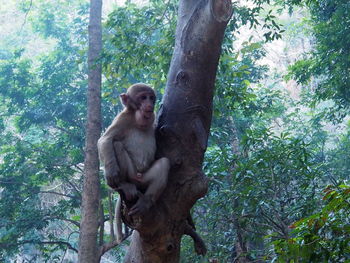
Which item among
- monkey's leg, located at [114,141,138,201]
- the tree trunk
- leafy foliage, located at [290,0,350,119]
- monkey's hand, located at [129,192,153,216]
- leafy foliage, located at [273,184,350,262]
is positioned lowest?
leafy foliage, located at [273,184,350,262]

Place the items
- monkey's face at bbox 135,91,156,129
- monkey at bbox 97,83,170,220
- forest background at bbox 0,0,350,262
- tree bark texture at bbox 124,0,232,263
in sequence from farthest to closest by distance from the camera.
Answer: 1. forest background at bbox 0,0,350,262
2. monkey's face at bbox 135,91,156,129
3. monkey at bbox 97,83,170,220
4. tree bark texture at bbox 124,0,232,263

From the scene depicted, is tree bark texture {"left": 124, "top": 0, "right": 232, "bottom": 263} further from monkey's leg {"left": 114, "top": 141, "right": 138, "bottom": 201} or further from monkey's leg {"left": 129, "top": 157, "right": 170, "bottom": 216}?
monkey's leg {"left": 114, "top": 141, "right": 138, "bottom": 201}

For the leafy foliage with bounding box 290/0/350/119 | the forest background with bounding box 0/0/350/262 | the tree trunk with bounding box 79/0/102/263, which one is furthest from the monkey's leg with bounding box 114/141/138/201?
the leafy foliage with bounding box 290/0/350/119

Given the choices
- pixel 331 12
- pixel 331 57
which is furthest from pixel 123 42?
pixel 331 12

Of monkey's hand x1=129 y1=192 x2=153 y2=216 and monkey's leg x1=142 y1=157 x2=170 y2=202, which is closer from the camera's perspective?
monkey's hand x1=129 y1=192 x2=153 y2=216

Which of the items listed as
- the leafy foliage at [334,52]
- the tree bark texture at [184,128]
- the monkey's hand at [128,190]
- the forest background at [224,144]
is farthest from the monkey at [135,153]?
the leafy foliage at [334,52]

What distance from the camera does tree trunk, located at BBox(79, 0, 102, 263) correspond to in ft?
25.8

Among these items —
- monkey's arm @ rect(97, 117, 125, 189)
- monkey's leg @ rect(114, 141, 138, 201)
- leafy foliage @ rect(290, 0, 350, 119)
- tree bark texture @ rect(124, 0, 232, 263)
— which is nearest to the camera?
tree bark texture @ rect(124, 0, 232, 263)

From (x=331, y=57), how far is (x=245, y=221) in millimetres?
4597

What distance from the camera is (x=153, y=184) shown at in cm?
288

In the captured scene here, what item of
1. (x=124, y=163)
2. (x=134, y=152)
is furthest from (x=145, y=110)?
(x=124, y=163)

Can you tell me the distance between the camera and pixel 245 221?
5949mm

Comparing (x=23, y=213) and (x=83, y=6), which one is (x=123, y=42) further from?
(x=83, y=6)

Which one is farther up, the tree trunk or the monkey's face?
the tree trunk
